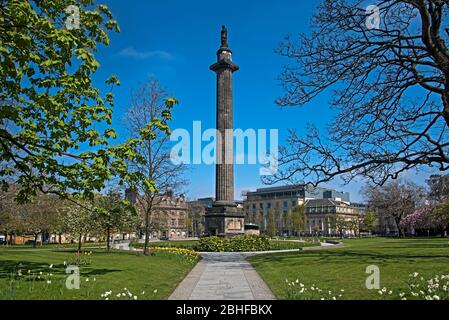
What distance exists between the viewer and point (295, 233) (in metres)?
130

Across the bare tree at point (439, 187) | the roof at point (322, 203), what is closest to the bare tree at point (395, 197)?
the bare tree at point (439, 187)

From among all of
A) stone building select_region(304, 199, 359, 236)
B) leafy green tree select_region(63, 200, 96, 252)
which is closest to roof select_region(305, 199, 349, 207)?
stone building select_region(304, 199, 359, 236)

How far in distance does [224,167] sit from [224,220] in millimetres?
5242

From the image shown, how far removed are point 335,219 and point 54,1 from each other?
104m

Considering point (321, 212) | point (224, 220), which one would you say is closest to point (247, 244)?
point (224, 220)

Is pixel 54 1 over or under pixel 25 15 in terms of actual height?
over

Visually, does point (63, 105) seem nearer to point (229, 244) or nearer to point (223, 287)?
point (223, 287)

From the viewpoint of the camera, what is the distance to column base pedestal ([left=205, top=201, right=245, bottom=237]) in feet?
129

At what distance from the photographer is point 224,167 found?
40.6m

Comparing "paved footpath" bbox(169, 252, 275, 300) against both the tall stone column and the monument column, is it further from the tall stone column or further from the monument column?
the tall stone column

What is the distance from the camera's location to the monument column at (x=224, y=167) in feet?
129

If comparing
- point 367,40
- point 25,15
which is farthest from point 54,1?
point 367,40

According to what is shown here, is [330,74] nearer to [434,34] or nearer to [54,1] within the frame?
[434,34]
